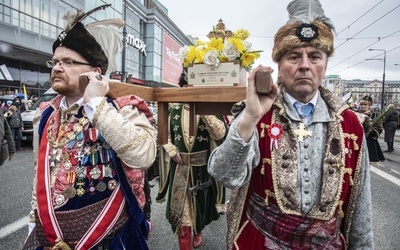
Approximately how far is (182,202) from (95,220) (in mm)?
1571

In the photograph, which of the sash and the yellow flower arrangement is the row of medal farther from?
the yellow flower arrangement

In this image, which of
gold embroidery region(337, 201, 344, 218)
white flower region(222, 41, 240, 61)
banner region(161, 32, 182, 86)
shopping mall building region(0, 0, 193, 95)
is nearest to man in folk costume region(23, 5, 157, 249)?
white flower region(222, 41, 240, 61)

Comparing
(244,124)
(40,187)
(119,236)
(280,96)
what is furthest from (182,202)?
(244,124)

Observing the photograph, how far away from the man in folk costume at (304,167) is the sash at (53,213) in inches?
25.8

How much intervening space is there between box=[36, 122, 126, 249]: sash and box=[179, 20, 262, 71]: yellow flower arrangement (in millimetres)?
934

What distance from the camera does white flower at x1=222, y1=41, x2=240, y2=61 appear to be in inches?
69.0

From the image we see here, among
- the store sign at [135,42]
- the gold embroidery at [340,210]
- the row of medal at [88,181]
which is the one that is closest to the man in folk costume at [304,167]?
the gold embroidery at [340,210]

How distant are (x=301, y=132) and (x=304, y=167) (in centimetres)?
17

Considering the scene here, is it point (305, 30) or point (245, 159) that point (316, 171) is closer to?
point (245, 159)

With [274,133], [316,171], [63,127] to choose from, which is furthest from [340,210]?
[63,127]

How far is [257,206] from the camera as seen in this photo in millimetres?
1435

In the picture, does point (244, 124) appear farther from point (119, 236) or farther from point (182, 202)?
point (182, 202)

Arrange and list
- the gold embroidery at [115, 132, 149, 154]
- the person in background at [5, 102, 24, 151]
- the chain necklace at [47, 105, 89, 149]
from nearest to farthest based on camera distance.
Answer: the gold embroidery at [115, 132, 149, 154], the chain necklace at [47, 105, 89, 149], the person in background at [5, 102, 24, 151]

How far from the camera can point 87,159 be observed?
63.2 inches
